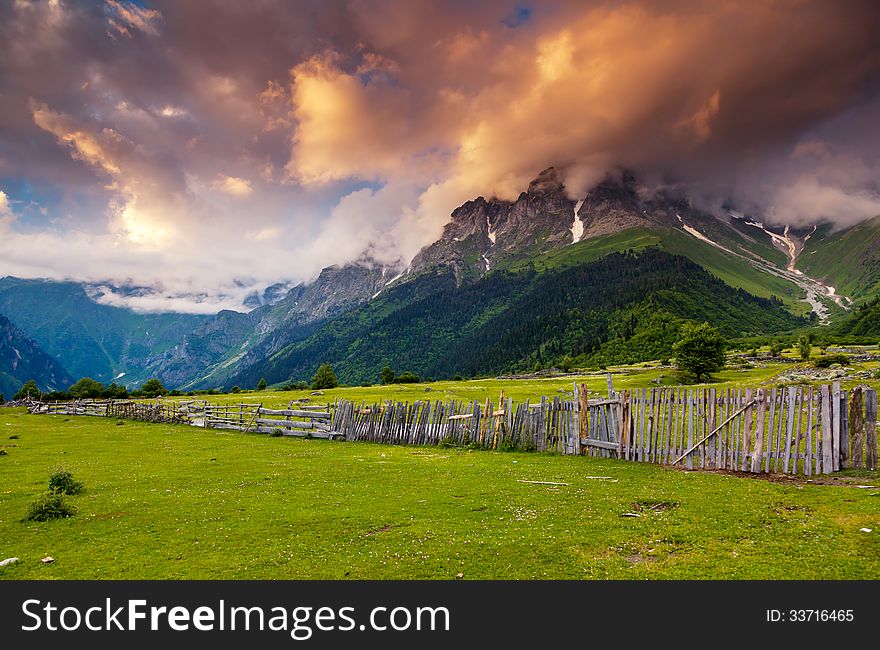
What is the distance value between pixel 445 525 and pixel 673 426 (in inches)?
471

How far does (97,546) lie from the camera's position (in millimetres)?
9844

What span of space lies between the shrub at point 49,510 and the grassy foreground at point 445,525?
0.44 meters

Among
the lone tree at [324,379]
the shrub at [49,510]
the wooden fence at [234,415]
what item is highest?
the lone tree at [324,379]

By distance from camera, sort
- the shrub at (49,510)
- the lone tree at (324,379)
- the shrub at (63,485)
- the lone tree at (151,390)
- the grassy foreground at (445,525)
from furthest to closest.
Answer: the lone tree at (324,379) < the lone tree at (151,390) < the shrub at (63,485) < the shrub at (49,510) < the grassy foreground at (445,525)

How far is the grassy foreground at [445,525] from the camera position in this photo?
26.5ft

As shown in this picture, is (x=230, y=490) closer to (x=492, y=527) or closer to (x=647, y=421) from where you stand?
(x=492, y=527)

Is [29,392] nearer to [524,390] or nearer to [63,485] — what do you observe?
[524,390]

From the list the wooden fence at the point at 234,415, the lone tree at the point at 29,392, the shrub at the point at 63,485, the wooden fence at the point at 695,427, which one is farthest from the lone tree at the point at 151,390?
the shrub at the point at 63,485

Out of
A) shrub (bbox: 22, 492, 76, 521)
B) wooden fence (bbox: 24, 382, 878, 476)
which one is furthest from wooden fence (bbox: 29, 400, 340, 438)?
shrub (bbox: 22, 492, 76, 521)

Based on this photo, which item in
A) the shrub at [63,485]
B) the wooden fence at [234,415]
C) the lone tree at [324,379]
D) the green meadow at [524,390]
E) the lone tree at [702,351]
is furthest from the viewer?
the lone tree at [324,379]

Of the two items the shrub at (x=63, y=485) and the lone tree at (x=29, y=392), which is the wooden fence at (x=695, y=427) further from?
the lone tree at (x=29, y=392)

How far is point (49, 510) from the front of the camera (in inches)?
475

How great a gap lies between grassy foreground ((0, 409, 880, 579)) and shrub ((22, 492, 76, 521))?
1.44 feet
